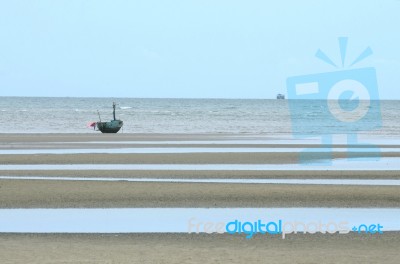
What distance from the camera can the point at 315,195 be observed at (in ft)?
68.2

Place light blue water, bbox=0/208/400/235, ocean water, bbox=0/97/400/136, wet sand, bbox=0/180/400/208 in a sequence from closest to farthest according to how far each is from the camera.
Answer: light blue water, bbox=0/208/400/235
wet sand, bbox=0/180/400/208
ocean water, bbox=0/97/400/136

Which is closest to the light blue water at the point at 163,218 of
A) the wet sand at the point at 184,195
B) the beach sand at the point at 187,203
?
the beach sand at the point at 187,203

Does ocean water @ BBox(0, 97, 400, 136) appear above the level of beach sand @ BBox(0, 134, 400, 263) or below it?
below

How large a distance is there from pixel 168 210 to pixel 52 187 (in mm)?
5106

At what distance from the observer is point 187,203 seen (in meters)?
19.3

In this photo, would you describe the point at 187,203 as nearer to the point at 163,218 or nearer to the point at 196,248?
the point at 163,218

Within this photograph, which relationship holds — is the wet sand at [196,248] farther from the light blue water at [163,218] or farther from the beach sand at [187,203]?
the light blue water at [163,218]

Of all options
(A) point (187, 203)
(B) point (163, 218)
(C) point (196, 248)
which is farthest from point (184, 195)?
(C) point (196, 248)

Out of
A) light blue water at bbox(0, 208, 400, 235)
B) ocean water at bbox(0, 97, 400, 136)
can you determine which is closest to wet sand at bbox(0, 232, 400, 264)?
light blue water at bbox(0, 208, 400, 235)

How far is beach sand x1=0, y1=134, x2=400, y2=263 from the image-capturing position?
43.3 feet

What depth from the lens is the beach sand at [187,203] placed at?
1321 cm

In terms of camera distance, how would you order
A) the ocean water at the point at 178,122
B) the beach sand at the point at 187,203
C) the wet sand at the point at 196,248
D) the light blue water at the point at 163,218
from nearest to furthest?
the wet sand at the point at 196,248 < the beach sand at the point at 187,203 < the light blue water at the point at 163,218 < the ocean water at the point at 178,122

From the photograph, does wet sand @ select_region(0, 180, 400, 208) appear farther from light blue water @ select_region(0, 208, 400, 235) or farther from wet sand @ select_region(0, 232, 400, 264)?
wet sand @ select_region(0, 232, 400, 264)

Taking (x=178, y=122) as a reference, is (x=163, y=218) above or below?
above
